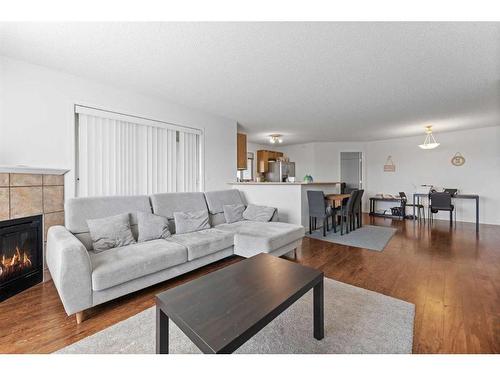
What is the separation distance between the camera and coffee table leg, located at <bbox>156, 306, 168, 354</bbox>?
122cm

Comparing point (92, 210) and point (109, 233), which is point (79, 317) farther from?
point (92, 210)

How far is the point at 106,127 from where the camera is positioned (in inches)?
117

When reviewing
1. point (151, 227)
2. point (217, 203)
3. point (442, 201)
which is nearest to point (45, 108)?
point (151, 227)

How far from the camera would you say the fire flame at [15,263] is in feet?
6.77

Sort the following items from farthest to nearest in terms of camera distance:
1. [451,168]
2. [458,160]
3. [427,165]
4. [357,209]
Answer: [427,165], [451,168], [458,160], [357,209]

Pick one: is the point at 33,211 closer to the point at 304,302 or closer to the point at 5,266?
the point at 5,266

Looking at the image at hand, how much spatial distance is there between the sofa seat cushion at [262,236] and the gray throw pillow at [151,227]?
2.71 ft

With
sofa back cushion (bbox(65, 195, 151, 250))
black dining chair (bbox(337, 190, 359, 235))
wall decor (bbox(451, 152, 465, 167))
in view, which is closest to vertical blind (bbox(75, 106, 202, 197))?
sofa back cushion (bbox(65, 195, 151, 250))

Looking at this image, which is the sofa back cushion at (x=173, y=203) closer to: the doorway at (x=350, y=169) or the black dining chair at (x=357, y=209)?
the black dining chair at (x=357, y=209)

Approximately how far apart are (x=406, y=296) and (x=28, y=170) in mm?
3855

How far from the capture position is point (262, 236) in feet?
9.05

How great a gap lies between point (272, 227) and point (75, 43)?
2.94 metres

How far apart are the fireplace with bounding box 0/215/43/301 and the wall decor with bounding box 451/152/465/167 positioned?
8.44 m
